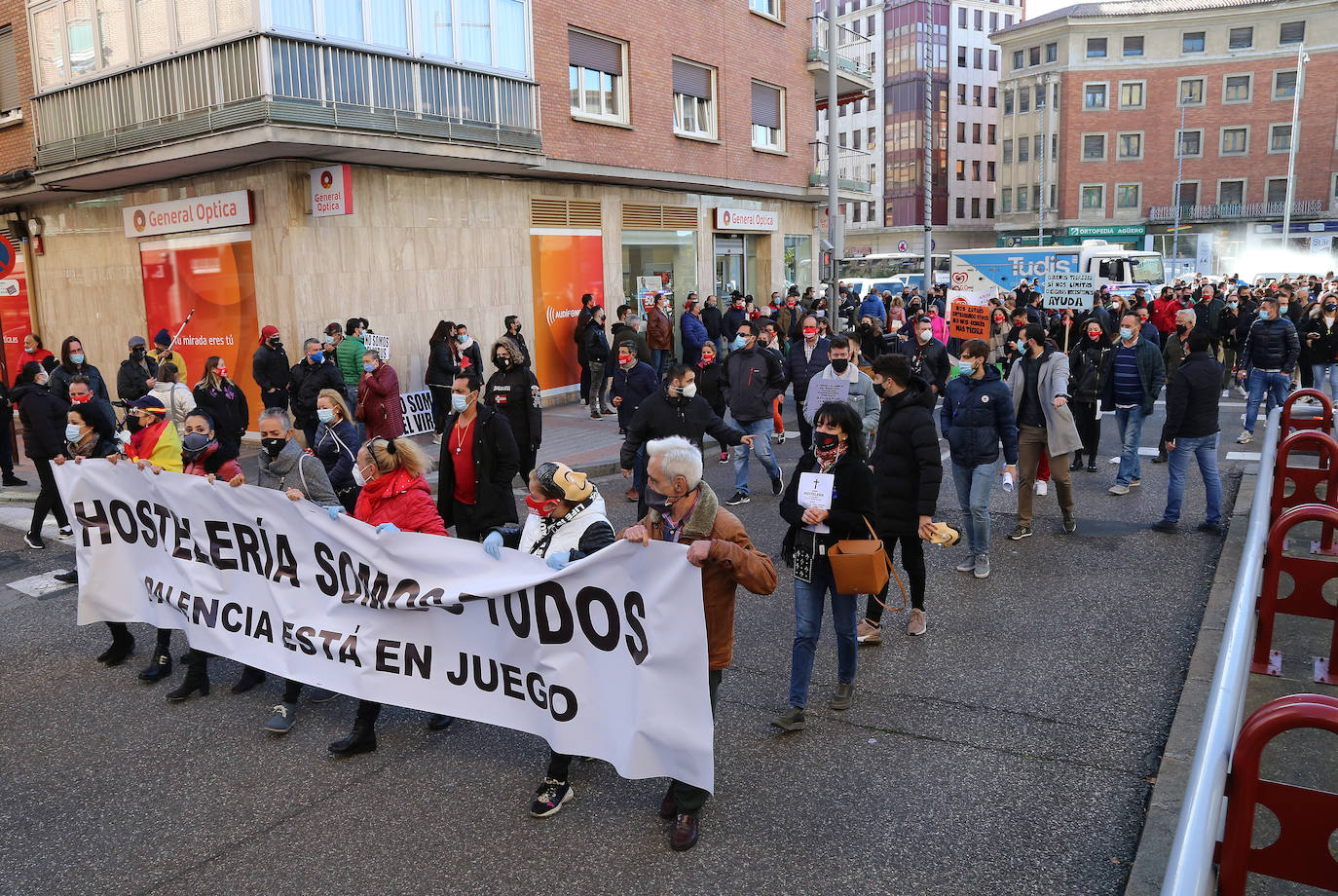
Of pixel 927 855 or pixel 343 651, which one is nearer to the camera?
pixel 927 855

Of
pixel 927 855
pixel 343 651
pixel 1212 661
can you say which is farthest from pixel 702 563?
pixel 1212 661

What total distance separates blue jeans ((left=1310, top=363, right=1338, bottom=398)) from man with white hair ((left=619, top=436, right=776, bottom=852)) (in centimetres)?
1431

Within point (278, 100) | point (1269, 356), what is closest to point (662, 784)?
point (278, 100)

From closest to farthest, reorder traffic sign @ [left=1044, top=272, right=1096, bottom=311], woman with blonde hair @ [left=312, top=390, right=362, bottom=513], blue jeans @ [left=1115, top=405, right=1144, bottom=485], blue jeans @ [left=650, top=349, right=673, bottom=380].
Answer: woman with blonde hair @ [left=312, top=390, right=362, bottom=513] → blue jeans @ [left=1115, top=405, right=1144, bottom=485] → blue jeans @ [left=650, top=349, right=673, bottom=380] → traffic sign @ [left=1044, top=272, right=1096, bottom=311]

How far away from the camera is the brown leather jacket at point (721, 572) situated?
14.4 feet

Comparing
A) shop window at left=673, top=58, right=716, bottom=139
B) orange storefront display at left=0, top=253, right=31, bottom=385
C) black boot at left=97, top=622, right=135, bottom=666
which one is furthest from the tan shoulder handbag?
orange storefront display at left=0, top=253, right=31, bottom=385

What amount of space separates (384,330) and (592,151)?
609cm

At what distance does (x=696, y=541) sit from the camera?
14.1 feet

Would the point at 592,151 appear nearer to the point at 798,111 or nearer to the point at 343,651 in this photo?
the point at 798,111

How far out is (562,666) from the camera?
4711 millimetres

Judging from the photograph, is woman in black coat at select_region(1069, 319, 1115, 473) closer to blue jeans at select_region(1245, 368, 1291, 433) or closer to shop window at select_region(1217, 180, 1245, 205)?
blue jeans at select_region(1245, 368, 1291, 433)

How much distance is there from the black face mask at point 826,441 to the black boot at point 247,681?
12.5 feet

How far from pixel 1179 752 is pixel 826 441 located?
230 cm

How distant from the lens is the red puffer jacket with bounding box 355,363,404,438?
11.6m
